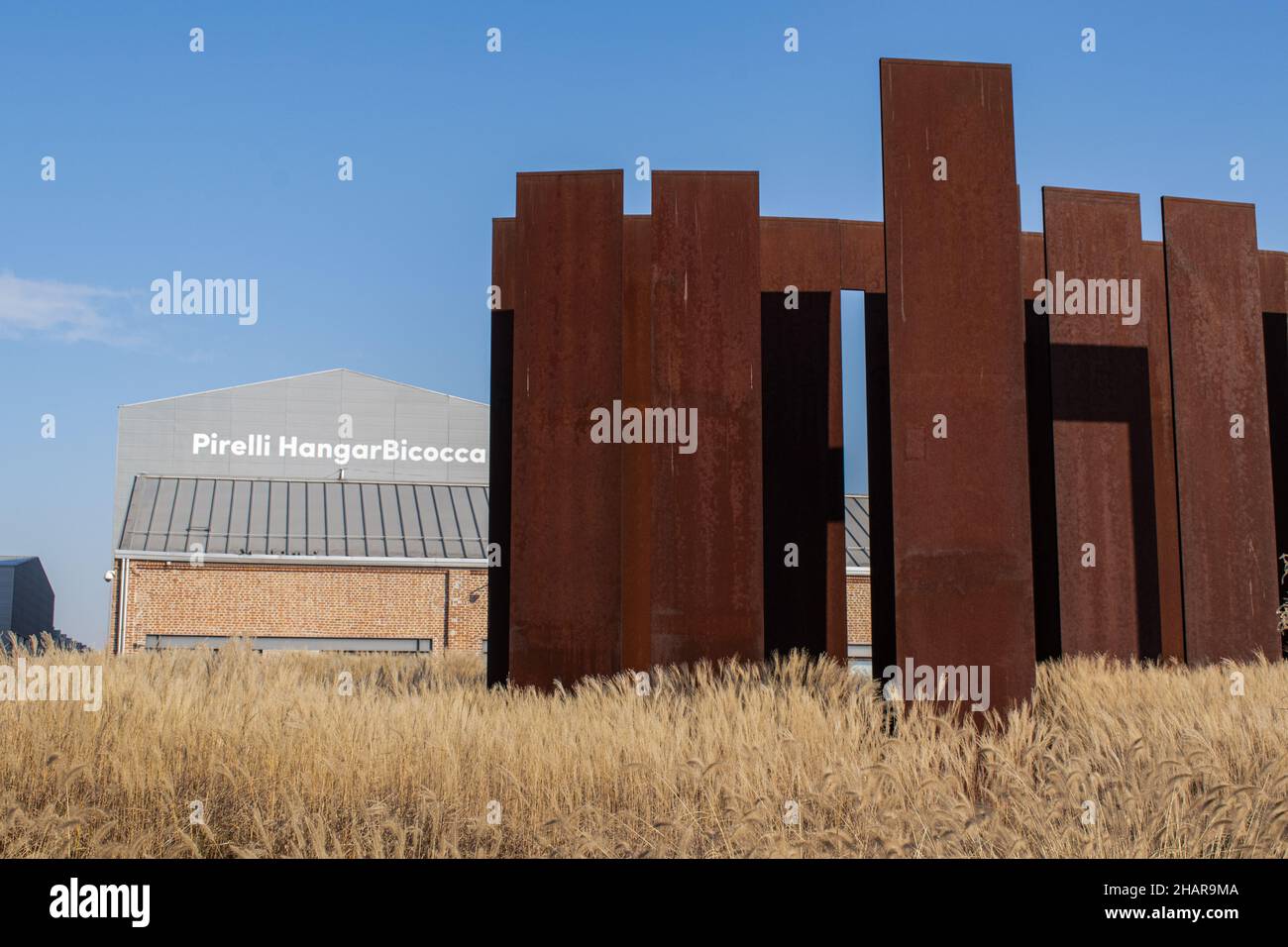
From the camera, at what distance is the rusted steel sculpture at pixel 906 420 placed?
24.1 feet

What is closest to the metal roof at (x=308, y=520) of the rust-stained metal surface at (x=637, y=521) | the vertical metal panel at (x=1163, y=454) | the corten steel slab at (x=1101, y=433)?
the vertical metal panel at (x=1163, y=454)

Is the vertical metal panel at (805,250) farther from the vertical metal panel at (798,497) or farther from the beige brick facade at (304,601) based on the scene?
the beige brick facade at (304,601)

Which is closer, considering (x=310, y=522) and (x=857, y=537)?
(x=310, y=522)

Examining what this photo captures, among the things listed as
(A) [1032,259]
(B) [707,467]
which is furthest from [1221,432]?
(B) [707,467]

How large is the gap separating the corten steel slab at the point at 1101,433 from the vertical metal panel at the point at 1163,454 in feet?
0.41

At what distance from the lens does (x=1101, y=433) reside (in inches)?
426

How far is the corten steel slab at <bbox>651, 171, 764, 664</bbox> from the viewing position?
29.0 ft

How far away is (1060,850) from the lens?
4.58 m

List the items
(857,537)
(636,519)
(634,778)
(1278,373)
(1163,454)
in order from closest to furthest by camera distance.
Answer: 1. (634,778)
2. (636,519)
3. (1163,454)
4. (1278,373)
5. (857,537)

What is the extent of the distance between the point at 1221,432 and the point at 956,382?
4.90 meters

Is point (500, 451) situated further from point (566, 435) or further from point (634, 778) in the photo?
point (634, 778)
